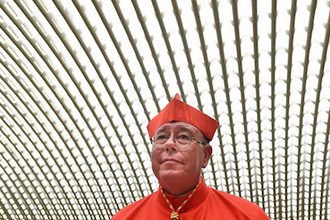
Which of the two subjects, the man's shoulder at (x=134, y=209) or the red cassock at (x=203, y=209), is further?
the man's shoulder at (x=134, y=209)

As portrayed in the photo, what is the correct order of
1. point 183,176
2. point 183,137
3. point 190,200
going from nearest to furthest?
point 183,176 < point 190,200 < point 183,137

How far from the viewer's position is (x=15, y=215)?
40062mm

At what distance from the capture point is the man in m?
3.71

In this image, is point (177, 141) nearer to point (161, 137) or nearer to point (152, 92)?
point (161, 137)

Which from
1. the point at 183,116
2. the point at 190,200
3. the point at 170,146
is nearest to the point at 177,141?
the point at 170,146

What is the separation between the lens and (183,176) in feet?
12.0

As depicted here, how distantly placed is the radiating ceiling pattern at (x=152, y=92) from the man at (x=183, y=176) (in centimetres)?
1237

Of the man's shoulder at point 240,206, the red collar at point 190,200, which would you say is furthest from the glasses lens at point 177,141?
the man's shoulder at point 240,206

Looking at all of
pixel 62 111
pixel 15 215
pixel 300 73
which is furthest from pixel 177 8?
pixel 15 215

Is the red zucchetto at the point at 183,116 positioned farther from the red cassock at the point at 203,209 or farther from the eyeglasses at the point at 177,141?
the red cassock at the point at 203,209

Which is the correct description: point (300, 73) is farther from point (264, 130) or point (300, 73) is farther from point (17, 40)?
point (17, 40)

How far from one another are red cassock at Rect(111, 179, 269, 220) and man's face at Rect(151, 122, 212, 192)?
0.21 m

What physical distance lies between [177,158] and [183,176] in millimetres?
170

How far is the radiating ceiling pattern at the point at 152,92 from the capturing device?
17422 mm
